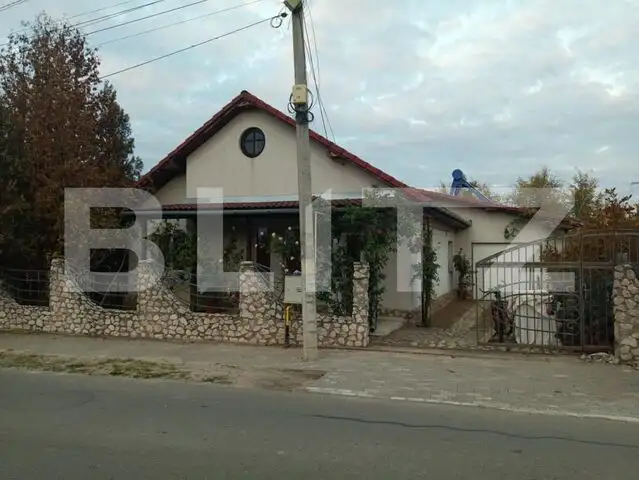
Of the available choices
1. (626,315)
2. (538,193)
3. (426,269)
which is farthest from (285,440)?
(538,193)

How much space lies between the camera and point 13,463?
16.7 feet

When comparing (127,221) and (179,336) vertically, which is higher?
(127,221)

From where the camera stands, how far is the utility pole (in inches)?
415

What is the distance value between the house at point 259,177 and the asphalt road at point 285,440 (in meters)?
7.79

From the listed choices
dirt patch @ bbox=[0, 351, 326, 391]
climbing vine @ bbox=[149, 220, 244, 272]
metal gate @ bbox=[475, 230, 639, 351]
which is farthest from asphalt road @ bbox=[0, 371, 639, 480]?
climbing vine @ bbox=[149, 220, 244, 272]

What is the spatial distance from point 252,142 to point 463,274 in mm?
9211

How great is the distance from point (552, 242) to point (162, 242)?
9451 millimetres

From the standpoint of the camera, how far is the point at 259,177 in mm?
17562

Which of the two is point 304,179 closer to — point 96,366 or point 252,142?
point 96,366

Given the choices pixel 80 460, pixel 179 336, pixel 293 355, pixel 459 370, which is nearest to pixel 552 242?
pixel 459 370

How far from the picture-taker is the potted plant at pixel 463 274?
21703 mm

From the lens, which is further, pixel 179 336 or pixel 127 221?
pixel 127 221

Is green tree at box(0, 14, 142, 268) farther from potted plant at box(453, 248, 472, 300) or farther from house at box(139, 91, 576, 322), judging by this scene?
potted plant at box(453, 248, 472, 300)

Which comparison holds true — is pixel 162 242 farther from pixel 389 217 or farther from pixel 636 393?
pixel 636 393
